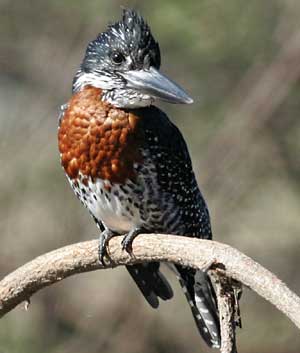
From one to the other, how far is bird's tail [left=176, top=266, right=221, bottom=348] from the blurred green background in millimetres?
1390

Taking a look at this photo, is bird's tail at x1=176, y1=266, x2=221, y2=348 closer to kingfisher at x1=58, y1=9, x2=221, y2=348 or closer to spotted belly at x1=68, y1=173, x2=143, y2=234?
kingfisher at x1=58, y1=9, x2=221, y2=348

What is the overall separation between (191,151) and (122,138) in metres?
2.30

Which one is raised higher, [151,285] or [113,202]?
[113,202]

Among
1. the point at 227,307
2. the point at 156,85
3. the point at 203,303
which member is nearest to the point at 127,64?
the point at 156,85

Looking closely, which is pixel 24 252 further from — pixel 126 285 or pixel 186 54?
pixel 186 54

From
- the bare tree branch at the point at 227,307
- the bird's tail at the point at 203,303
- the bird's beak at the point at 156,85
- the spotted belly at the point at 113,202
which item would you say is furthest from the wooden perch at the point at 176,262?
the bird's tail at the point at 203,303

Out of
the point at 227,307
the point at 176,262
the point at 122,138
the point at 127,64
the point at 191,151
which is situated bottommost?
the point at 227,307

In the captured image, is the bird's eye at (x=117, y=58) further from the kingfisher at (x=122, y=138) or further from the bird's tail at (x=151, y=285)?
the bird's tail at (x=151, y=285)

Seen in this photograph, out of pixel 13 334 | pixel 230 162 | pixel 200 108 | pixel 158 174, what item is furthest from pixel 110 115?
pixel 200 108

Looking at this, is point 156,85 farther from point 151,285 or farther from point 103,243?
point 151,285

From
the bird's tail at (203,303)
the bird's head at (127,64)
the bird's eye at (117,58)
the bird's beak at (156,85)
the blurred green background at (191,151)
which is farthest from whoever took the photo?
the blurred green background at (191,151)

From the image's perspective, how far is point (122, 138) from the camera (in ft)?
13.6

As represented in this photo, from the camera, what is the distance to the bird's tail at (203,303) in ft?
14.4

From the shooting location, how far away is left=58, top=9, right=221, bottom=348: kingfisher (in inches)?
160
